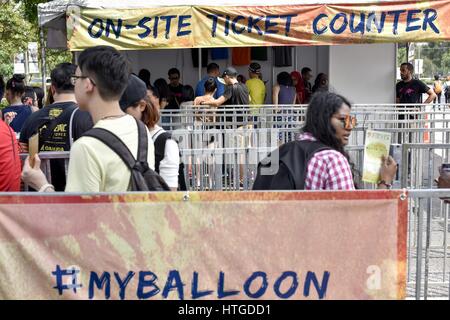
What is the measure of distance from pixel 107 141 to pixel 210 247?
74 cm

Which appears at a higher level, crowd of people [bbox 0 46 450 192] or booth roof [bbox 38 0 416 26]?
booth roof [bbox 38 0 416 26]

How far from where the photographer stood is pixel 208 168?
29.0ft

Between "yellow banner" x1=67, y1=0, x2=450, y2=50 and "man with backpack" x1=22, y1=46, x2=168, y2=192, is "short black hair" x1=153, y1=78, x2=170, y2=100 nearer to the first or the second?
"yellow banner" x1=67, y1=0, x2=450, y2=50

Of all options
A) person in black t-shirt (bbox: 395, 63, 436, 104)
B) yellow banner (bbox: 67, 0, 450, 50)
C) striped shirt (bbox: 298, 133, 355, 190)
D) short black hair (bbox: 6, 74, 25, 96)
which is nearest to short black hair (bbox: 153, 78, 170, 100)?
yellow banner (bbox: 67, 0, 450, 50)

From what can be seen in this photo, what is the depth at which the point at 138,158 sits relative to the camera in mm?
4113

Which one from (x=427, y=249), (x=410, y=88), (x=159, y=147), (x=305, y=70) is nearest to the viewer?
(x=427, y=249)

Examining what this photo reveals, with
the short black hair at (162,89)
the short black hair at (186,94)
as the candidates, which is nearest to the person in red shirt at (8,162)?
the short black hair at (162,89)

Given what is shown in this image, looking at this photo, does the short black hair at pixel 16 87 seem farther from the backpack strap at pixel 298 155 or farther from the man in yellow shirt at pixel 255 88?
the backpack strap at pixel 298 155

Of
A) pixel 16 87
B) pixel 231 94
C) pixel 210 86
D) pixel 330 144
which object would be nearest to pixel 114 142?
pixel 330 144

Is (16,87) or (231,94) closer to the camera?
(16,87)

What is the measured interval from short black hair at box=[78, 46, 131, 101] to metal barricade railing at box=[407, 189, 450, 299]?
5.23ft

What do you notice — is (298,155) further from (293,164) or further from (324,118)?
(324,118)

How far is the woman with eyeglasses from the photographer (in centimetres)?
460

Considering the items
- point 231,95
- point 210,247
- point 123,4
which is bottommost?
point 210,247
